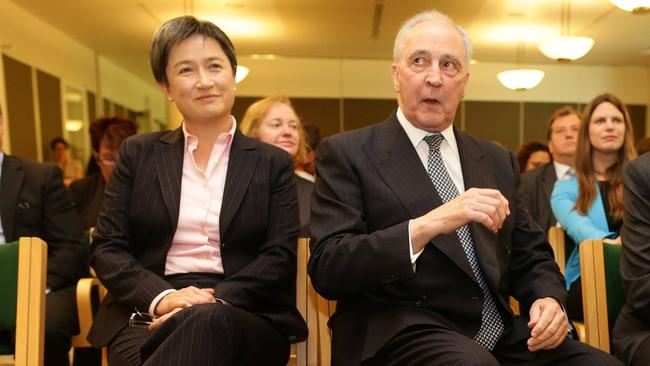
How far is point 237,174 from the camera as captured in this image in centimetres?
197

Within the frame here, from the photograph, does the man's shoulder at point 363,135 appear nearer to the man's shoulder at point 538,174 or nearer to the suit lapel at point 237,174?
the suit lapel at point 237,174

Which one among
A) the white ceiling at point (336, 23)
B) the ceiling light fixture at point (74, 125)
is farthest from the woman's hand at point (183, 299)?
the ceiling light fixture at point (74, 125)

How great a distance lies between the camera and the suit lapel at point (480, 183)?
Result: 167 centimetres

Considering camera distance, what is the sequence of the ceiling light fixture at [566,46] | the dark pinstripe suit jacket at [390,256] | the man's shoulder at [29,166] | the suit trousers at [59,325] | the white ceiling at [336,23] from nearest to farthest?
the dark pinstripe suit jacket at [390,256] → the suit trousers at [59,325] → the man's shoulder at [29,166] → the ceiling light fixture at [566,46] → the white ceiling at [336,23]

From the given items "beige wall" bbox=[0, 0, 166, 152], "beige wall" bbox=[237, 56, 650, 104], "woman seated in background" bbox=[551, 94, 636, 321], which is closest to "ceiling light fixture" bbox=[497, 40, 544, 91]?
"beige wall" bbox=[237, 56, 650, 104]

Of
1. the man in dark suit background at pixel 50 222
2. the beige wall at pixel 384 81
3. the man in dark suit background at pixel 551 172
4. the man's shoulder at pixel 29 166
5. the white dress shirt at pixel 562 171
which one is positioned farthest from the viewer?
the beige wall at pixel 384 81

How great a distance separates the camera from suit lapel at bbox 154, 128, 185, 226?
75.1 inches

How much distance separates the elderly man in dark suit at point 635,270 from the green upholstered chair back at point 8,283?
6.28ft

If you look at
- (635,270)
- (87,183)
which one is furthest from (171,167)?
(87,183)

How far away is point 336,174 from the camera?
172 cm

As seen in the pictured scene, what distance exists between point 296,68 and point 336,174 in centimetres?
888

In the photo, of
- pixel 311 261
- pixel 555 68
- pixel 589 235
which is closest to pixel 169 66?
pixel 311 261

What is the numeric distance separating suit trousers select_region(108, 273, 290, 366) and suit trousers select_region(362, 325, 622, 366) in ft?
1.01

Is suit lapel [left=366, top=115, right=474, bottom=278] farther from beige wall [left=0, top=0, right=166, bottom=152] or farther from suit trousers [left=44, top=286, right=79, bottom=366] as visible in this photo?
beige wall [left=0, top=0, right=166, bottom=152]
